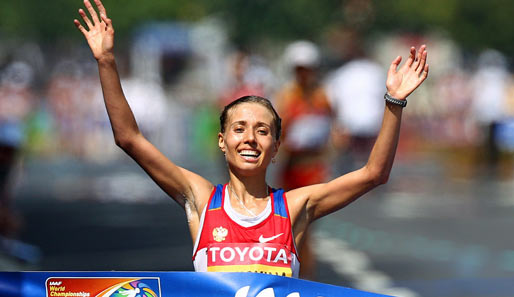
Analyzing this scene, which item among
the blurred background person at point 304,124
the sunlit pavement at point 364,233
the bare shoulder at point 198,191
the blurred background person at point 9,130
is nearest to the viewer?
the bare shoulder at point 198,191

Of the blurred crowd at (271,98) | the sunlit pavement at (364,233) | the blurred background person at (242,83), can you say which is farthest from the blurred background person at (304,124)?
Result: the blurred background person at (242,83)

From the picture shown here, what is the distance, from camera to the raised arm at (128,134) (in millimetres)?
4848

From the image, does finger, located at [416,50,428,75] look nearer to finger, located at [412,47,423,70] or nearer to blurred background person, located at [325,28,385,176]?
finger, located at [412,47,423,70]

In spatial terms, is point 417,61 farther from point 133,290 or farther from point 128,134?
point 133,290

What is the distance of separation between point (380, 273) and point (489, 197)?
392 inches

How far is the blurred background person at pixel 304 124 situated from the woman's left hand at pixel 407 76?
5279mm

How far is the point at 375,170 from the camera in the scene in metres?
4.94

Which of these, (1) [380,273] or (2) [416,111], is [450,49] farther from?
(1) [380,273]

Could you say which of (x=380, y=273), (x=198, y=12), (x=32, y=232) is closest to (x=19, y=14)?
(x=198, y=12)

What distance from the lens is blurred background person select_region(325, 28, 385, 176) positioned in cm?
1352

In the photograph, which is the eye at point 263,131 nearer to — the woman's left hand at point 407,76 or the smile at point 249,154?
the smile at point 249,154

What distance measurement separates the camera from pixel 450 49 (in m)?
66.0

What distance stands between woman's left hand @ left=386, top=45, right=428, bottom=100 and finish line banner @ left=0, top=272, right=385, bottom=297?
2.90 ft

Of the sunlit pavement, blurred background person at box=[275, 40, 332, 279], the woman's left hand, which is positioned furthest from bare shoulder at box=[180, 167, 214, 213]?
blurred background person at box=[275, 40, 332, 279]
